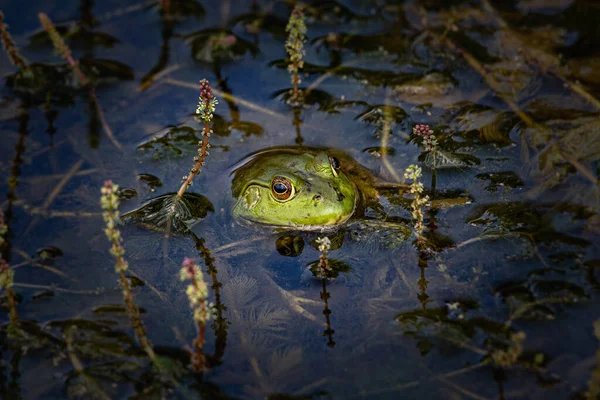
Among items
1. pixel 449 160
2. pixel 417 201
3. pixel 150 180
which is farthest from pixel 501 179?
pixel 150 180

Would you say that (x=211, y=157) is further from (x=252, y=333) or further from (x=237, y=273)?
(x=252, y=333)

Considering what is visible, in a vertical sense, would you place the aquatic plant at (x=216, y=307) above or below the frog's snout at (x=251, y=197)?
below

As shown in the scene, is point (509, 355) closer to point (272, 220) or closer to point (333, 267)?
point (333, 267)

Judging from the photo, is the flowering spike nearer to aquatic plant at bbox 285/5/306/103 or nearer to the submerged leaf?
the submerged leaf

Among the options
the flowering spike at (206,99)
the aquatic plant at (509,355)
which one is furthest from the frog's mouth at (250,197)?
the aquatic plant at (509,355)

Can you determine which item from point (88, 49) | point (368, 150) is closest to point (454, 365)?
point (368, 150)

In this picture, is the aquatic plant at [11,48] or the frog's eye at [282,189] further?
the aquatic plant at [11,48]

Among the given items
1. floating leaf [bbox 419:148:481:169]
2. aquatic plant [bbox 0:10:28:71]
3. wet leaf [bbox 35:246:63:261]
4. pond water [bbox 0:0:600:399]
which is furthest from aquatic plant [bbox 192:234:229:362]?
aquatic plant [bbox 0:10:28:71]

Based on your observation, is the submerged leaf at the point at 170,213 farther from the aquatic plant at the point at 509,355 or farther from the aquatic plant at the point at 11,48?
the aquatic plant at the point at 509,355
